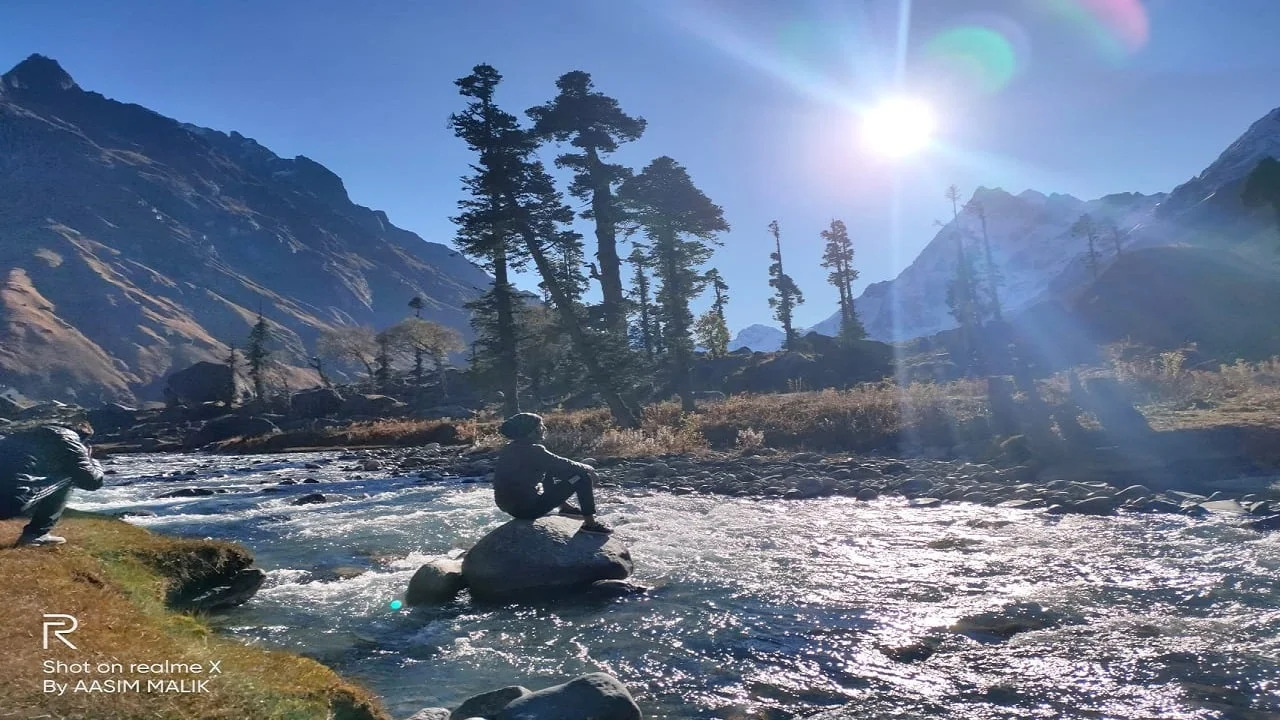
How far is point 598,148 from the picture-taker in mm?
32562

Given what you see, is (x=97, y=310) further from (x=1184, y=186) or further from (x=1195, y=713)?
(x=1184, y=186)

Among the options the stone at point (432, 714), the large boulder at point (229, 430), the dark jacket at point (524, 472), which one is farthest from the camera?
the large boulder at point (229, 430)

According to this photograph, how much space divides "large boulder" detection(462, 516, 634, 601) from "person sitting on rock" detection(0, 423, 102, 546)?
15.0 feet

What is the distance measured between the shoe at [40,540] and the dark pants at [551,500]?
16.8ft

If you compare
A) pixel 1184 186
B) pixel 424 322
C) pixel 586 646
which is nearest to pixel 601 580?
pixel 586 646

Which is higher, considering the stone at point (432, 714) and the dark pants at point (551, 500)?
the dark pants at point (551, 500)

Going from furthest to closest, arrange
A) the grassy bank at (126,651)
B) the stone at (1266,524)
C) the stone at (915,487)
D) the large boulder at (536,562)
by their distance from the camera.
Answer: the stone at (915,487) → the stone at (1266,524) → the large boulder at (536,562) → the grassy bank at (126,651)

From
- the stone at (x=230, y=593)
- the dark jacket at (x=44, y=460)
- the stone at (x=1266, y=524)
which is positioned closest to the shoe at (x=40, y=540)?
the dark jacket at (x=44, y=460)

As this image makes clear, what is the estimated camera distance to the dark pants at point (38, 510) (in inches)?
288

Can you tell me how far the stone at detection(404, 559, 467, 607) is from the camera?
28.0ft

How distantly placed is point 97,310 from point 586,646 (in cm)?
21396

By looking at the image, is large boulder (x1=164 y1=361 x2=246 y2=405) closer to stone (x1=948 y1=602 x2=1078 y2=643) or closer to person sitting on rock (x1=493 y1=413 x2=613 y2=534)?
person sitting on rock (x1=493 y1=413 x2=613 y2=534)

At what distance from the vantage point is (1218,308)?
2608 inches

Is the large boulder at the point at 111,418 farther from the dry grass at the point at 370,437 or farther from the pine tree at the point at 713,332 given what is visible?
the pine tree at the point at 713,332
